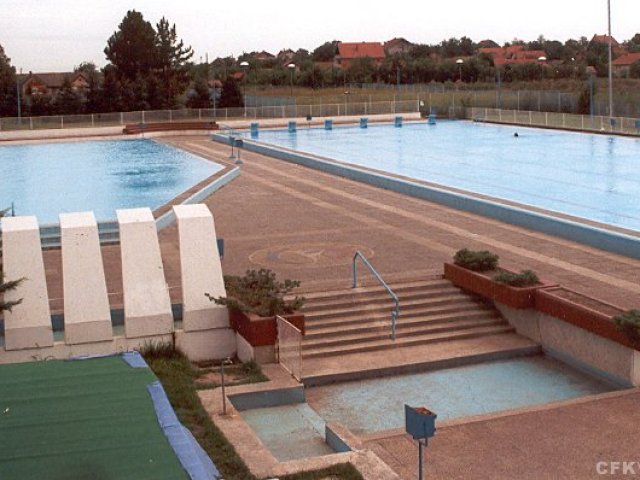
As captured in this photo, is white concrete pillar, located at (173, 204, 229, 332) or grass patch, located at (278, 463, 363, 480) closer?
grass patch, located at (278, 463, 363, 480)

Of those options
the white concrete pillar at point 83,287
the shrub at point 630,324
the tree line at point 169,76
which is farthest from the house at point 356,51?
the shrub at point 630,324

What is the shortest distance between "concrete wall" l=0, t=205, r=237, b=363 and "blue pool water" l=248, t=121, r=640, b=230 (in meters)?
11.1

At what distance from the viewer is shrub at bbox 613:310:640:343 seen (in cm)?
1179

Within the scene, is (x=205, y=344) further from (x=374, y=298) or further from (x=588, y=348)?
(x=588, y=348)

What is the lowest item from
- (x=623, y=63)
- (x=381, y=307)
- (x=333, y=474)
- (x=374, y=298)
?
(x=333, y=474)

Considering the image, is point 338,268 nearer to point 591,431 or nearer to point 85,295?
point 85,295

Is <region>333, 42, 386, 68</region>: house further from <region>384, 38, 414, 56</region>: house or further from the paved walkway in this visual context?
the paved walkway

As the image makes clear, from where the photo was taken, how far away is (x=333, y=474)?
9.06 m

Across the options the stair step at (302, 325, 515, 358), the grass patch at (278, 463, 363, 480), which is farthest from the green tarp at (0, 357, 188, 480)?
the stair step at (302, 325, 515, 358)

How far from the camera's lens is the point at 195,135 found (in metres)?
52.3

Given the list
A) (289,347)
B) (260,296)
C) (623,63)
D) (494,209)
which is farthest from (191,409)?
(623,63)

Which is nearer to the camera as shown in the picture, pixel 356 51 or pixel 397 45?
pixel 356 51

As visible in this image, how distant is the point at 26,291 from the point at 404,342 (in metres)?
5.30

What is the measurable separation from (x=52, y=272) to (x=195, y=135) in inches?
1409
